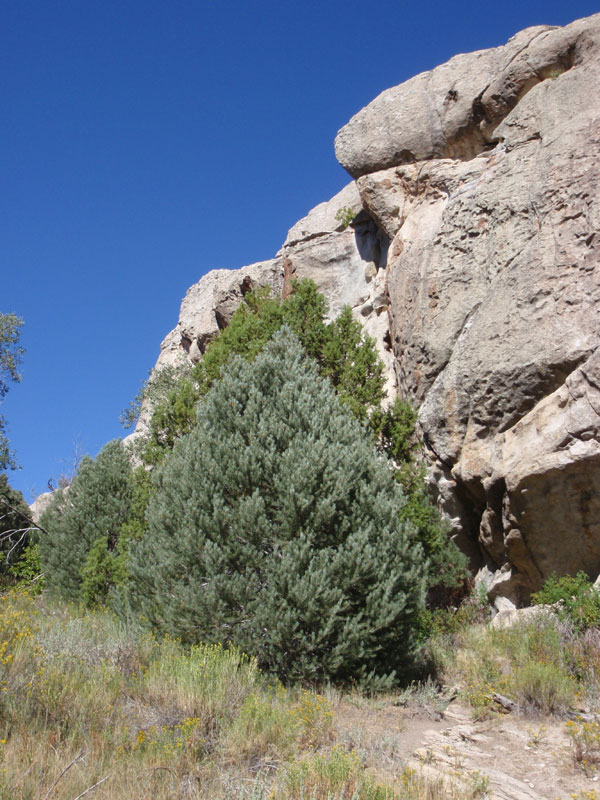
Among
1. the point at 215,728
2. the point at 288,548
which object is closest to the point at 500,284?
the point at 288,548

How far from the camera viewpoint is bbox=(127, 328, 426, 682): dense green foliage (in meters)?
6.95

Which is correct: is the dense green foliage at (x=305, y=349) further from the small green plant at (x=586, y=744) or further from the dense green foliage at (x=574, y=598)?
the small green plant at (x=586, y=744)

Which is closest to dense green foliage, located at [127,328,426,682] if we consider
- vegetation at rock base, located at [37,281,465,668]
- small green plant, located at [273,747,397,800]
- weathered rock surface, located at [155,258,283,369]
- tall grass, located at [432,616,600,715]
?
vegetation at rock base, located at [37,281,465,668]

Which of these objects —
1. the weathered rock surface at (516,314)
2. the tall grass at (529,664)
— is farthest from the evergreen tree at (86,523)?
the tall grass at (529,664)

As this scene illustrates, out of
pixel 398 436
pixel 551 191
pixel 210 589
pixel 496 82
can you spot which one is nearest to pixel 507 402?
pixel 398 436

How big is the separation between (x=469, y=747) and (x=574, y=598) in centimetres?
344

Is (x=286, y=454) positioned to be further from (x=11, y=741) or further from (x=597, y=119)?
(x=597, y=119)

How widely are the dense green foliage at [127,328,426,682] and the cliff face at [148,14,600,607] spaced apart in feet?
7.78

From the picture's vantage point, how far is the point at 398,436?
11156 mm

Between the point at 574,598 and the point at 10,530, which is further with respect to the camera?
the point at 10,530

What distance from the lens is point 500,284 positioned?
10.2 metres

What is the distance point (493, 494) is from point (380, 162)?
8.28m

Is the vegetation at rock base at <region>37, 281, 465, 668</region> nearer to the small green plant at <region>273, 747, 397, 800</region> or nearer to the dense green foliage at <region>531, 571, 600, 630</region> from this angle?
the dense green foliage at <region>531, 571, 600, 630</region>

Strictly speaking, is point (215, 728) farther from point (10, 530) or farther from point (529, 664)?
point (10, 530)
